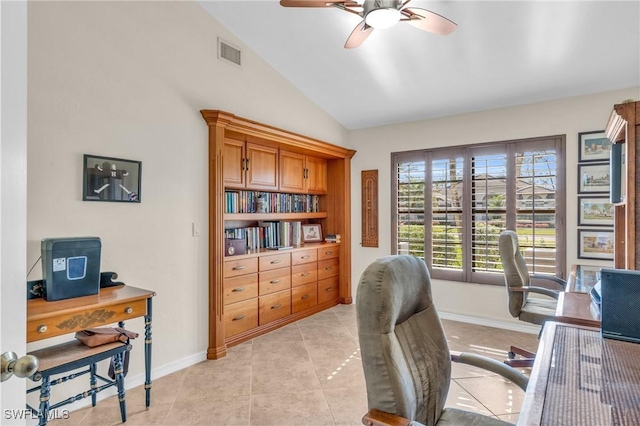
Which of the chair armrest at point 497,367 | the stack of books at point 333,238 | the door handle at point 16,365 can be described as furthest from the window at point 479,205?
the door handle at point 16,365

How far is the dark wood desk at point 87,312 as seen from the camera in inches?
67.7

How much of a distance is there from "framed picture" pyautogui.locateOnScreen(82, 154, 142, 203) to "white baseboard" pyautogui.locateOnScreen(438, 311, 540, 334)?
359cm

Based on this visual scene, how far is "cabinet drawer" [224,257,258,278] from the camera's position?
3.17 metres

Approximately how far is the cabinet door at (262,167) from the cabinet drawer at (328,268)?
1220 mm

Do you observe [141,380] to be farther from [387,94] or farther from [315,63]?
[387,94]

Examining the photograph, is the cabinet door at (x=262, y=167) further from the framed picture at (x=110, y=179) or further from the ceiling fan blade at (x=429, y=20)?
the ceiling fan blade at (x=429, y=20)

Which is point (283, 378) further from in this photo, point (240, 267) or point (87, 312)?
point (87, 312)

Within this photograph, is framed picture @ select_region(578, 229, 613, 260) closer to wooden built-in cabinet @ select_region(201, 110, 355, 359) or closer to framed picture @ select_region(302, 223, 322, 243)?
wooden built-in cabinet @ select_region(201, 110, 355, 359)

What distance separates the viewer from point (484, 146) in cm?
385

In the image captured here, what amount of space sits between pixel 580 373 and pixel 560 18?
2.63 m

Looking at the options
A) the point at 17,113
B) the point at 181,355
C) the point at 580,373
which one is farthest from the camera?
the point at 181,355

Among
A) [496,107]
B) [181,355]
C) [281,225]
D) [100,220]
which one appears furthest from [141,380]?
[496,107]

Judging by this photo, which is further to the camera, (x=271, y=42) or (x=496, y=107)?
(x=496, y=107)

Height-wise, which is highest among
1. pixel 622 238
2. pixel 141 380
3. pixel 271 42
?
pixel 271 42
